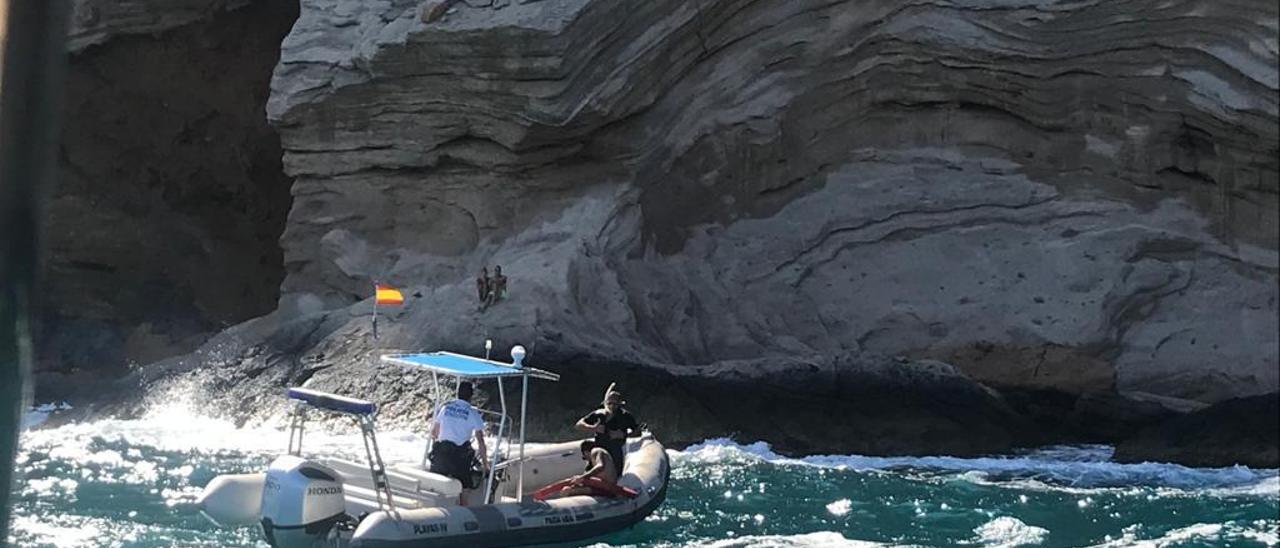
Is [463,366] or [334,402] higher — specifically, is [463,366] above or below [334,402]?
above

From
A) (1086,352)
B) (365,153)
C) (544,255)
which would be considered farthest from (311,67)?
(1086,352)

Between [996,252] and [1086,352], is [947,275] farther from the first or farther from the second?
[1086,352]

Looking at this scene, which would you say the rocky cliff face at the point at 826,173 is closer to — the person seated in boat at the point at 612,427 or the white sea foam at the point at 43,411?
the white sea foam at the point at 43,411

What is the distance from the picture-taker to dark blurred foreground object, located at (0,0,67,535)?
1.79m

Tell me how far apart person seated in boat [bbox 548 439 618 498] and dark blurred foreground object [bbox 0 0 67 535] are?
9.81m

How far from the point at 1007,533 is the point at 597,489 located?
3065 mm

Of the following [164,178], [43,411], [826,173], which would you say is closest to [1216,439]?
[826,173]

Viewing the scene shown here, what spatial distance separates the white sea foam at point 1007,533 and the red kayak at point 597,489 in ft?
8.25

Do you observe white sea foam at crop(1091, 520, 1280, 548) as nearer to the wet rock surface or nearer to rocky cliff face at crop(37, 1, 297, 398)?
the wet rock surface

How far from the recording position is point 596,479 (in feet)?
37.9

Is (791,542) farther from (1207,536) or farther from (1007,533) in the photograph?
(1207,536)

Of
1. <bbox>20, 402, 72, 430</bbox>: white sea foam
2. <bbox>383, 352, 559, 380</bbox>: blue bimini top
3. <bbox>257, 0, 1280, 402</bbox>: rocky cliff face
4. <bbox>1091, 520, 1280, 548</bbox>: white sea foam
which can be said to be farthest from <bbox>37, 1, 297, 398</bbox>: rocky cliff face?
<bbox>1091, 520, 1280, 548</bbox>: white sea foam

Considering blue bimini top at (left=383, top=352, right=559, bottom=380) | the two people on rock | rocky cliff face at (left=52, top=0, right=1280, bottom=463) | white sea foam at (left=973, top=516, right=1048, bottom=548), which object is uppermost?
rocky cliff face at (left=52, top=0, right=1280, bottom=463)

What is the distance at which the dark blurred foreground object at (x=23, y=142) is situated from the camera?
179 cm
